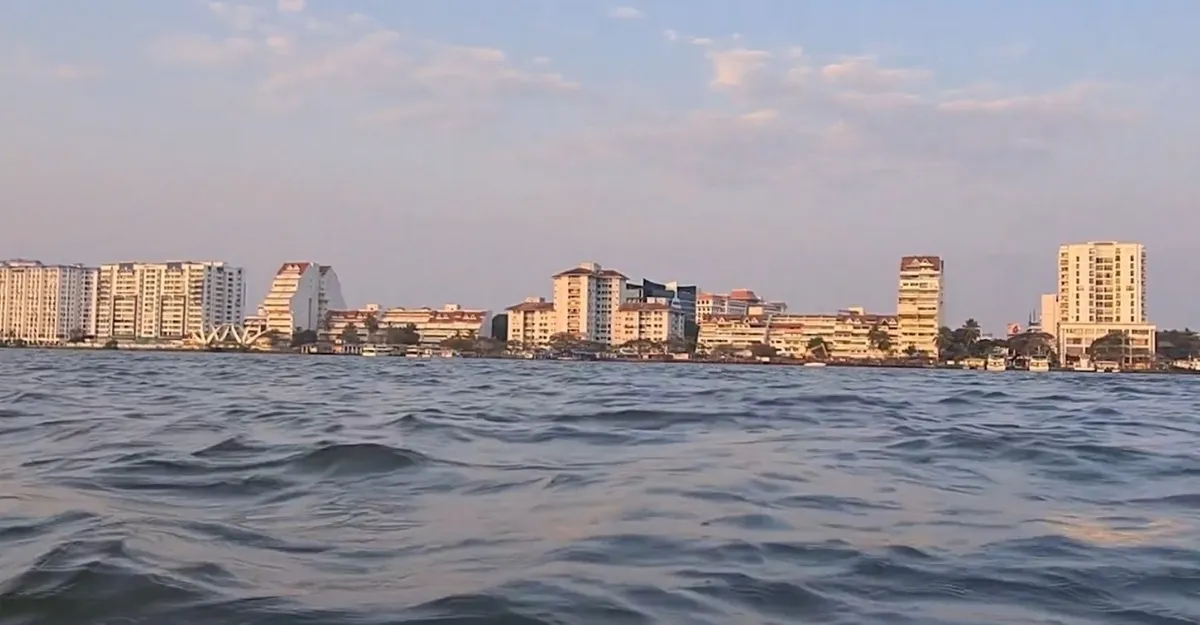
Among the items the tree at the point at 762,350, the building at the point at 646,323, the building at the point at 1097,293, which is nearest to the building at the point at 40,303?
the building at the point at 646,323

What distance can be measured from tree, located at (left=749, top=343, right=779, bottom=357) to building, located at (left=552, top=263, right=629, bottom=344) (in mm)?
19961

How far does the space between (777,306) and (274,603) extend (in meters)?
170

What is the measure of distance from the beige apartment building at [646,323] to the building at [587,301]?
1.46 m

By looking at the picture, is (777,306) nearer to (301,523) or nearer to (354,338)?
(354,338)

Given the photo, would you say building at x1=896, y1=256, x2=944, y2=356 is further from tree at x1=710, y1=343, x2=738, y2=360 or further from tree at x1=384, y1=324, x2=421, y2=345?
tree at x1=384, y1=324, x2=421, y2=345

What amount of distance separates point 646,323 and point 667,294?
85.0 ft

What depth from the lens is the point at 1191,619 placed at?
3.64 meters

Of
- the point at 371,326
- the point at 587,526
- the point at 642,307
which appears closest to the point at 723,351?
the point at 642,307

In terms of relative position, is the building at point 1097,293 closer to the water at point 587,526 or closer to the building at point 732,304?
the building at point 732,304

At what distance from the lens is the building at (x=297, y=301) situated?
127425mm

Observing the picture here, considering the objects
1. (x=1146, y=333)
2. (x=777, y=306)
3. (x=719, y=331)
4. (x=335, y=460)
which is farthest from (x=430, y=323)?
(x=335, y=460)

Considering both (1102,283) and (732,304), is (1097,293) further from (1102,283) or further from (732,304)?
(732,304)

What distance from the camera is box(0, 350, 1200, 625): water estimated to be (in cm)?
365

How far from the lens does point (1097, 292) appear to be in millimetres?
116062
